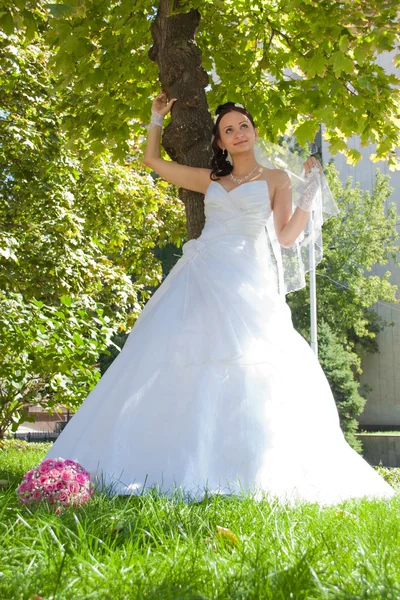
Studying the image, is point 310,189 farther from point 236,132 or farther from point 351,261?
point 351,261

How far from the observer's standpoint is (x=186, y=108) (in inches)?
215

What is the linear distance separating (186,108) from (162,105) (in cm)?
21

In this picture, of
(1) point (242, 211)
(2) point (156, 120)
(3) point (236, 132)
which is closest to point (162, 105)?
(2) point (156, 120)

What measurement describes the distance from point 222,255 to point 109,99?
317 cm

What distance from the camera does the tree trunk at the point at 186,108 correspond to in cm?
545

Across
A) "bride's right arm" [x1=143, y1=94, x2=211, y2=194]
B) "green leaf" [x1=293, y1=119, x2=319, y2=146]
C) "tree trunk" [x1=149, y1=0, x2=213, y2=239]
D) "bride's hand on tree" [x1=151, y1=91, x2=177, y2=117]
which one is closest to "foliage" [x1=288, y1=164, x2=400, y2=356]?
"green leaf" [x1=293, y1=119, x2=319, y2=146]

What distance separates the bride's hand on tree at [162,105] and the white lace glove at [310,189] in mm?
1370

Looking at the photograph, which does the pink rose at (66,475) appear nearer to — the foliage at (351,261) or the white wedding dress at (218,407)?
the white wedding dress at (218,407)

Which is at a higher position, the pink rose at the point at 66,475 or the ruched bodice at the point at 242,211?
the ruched bodice at the point at 242,211

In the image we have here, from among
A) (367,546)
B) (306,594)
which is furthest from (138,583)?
(367,546)

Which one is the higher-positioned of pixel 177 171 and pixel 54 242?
pixel 54 242

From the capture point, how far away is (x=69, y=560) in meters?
2.11

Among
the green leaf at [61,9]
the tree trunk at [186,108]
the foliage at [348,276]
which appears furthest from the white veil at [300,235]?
the foliage at [348,276]

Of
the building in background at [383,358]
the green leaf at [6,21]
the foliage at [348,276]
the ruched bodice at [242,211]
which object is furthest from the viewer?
the building in background at [383,358]
